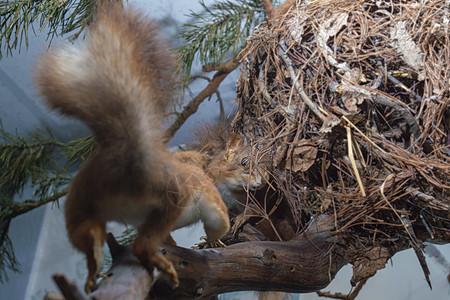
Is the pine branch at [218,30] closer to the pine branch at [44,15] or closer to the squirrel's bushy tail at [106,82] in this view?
the pine branch at [44,15]

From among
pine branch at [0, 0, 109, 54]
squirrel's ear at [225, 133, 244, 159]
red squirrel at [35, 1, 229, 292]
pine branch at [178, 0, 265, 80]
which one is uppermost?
pine branch at [0, 0, 109, 54]

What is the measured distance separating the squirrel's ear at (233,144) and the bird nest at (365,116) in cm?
7

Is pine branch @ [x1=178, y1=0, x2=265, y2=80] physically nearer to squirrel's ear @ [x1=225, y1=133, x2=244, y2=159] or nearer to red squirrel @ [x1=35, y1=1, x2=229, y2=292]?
squirrel's ear @ [x1=225, y1=133, x2=244, y2=159]

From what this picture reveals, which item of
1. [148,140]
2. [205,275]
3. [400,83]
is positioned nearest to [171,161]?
[148,140]

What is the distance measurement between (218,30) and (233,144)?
2.22 feet

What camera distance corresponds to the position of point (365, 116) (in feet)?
3.84

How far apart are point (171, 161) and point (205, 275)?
34 centimetres

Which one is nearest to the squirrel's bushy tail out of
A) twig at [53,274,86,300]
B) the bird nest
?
twig at [53,274,86,300]

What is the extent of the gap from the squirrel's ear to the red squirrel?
0.65 metres

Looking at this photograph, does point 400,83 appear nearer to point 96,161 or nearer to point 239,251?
point 239,251

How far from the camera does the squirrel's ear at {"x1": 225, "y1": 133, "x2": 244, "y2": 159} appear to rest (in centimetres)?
137

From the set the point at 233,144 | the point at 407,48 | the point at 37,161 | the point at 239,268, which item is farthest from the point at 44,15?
the point at 407,48

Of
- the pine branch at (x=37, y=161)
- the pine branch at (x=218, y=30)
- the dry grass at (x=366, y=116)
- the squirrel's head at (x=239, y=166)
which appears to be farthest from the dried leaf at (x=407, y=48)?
the pine branch at (x=37, y=161)

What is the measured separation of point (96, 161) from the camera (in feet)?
2.14
